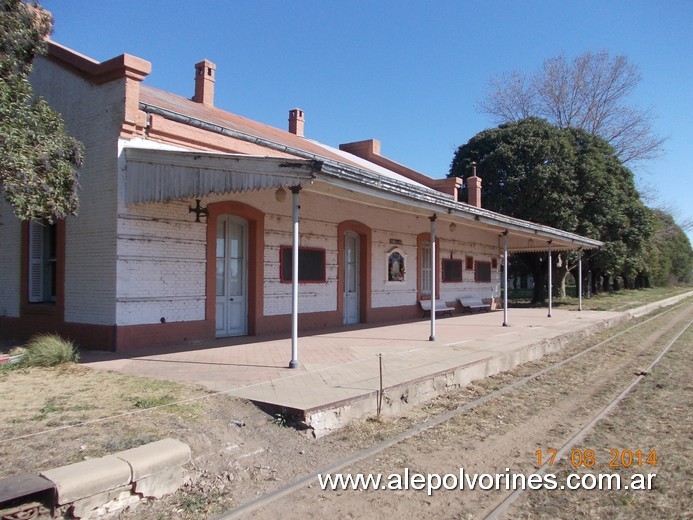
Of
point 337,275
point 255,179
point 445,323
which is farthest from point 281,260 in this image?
point 445,323

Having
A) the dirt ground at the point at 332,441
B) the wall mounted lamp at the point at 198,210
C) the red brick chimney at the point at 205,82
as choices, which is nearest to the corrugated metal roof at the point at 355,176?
the red brick chimney at the point at 205,82

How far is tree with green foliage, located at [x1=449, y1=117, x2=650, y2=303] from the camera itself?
2472 centimetres

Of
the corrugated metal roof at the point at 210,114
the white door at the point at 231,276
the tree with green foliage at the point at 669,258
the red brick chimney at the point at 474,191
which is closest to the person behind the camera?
the white door at the point at 231,276

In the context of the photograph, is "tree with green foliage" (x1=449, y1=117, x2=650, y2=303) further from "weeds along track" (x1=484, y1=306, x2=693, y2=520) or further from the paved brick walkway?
"weeds along track" (x1=484, y1=306, x2=693, y2=520)

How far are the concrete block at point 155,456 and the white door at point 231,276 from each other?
21.8 ft

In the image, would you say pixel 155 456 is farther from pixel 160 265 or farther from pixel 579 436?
pixel 160 265

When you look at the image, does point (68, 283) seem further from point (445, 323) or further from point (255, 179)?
point (445, 323)

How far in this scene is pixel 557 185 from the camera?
24.8 meters

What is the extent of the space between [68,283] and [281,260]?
432 cm

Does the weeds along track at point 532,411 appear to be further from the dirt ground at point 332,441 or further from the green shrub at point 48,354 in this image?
the green shrub at point 48,354

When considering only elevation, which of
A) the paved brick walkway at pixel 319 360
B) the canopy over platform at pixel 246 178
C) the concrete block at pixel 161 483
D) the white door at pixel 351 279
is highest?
the canopy over platform at pixel 246 178

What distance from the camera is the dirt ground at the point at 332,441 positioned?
415 cm

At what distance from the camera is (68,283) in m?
10.0

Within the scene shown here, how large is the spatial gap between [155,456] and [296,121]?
57.3 feet
